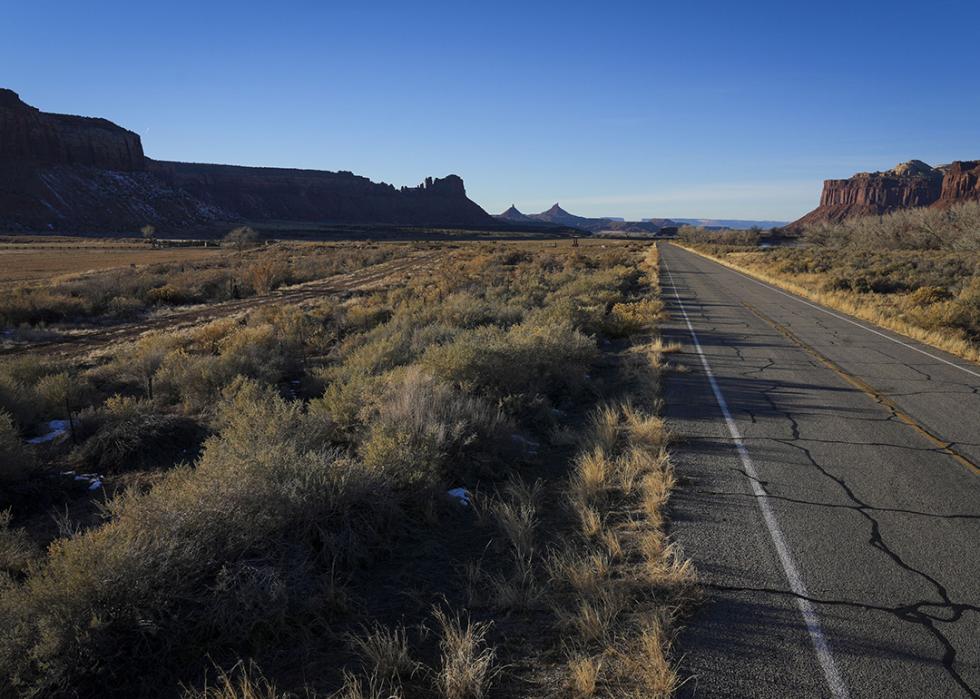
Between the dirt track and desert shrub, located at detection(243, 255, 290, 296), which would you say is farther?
desert shrub, located at detection(243, 255, 290, 296)

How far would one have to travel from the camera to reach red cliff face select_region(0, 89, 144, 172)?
110 metres

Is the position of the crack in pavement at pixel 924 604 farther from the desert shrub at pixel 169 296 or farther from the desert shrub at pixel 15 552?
the desert shrub at pixel 169 296

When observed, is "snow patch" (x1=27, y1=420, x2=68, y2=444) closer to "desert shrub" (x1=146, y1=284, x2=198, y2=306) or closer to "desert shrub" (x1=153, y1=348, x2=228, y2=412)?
"desert shrub" (x1=153, y1=348, x2=228, y2=412)

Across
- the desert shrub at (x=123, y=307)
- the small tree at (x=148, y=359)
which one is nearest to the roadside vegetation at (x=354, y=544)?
the small tree at (x=148, y=359)

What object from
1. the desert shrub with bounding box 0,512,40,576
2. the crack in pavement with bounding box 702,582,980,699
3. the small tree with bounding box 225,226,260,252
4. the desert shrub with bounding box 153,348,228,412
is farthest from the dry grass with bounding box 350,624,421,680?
the small tree with bounding box 225,226,260,252

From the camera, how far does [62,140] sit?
120875mm

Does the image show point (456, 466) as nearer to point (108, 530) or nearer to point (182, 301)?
point (108, 530)

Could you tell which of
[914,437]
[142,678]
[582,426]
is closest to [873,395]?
[914,437]

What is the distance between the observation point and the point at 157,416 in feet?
27.9

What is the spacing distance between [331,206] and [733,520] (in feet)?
685

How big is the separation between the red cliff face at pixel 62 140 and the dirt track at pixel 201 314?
112533 millimetres

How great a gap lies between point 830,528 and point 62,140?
510 ft

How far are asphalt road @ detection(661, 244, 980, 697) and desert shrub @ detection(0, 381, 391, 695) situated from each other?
2.71 m

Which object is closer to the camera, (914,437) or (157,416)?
(914,437)
